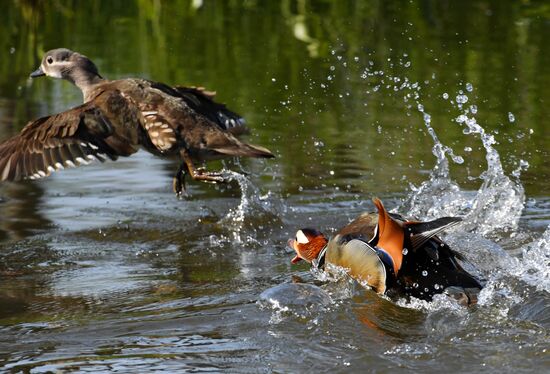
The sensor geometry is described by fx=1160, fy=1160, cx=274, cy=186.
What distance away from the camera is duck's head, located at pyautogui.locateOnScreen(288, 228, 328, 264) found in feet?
20.4

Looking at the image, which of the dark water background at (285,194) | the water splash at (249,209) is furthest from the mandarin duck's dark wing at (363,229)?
the water splash at (249,209)

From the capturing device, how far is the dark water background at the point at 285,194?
5121 millimetres

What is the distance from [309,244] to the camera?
245 inches

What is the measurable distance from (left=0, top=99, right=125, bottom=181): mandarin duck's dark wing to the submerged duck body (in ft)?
6.56

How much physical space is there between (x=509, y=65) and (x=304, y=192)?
15.2 feet

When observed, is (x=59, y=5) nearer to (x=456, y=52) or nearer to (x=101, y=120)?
(x=456, y=52)

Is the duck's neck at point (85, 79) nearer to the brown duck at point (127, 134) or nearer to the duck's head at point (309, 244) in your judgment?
the brown duck at point (127, 134)

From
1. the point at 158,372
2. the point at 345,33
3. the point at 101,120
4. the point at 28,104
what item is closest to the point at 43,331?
the point at 158,372

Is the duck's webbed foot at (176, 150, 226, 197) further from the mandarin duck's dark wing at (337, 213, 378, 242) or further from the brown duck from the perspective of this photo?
the mandarin duck's dark wing at (337, 213, 378, 242)

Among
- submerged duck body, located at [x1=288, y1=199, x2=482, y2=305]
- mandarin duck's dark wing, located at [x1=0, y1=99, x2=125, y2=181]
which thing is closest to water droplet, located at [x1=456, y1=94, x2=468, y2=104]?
mandarin duck's dark wing, located at [x1=0, y1=99, x2=125, y2=181]

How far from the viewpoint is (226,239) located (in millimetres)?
7117

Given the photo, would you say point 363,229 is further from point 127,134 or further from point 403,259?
point 127,134

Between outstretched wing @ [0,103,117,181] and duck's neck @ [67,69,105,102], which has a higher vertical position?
duck's neck @ [67,69,105,102]

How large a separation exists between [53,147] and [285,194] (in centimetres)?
174
